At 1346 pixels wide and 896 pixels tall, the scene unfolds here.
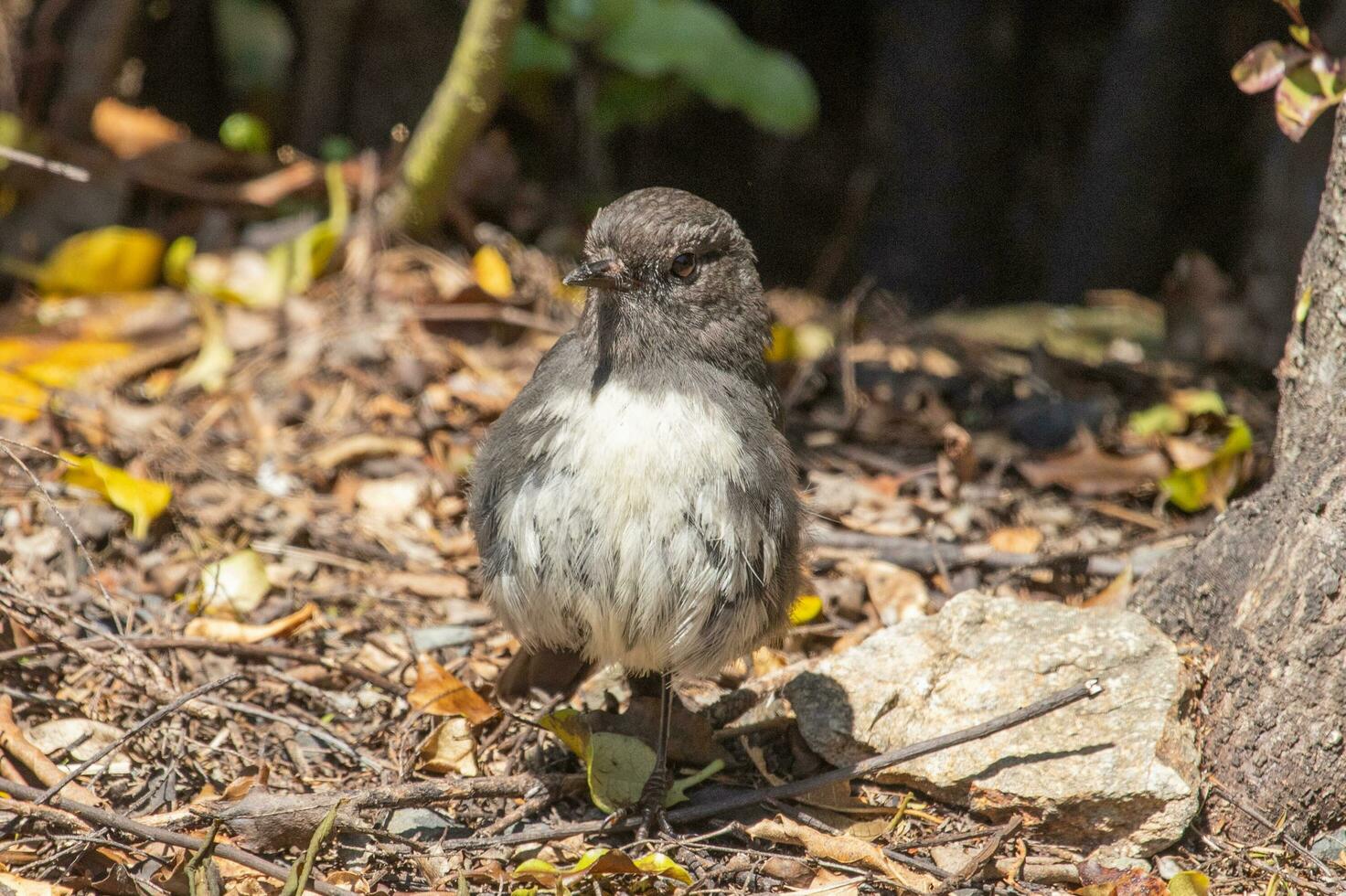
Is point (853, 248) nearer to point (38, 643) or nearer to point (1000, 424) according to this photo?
point (1000, 424)

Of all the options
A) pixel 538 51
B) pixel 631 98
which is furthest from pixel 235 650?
pixel 631 98

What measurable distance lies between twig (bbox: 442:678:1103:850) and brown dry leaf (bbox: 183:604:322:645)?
3.07 ft

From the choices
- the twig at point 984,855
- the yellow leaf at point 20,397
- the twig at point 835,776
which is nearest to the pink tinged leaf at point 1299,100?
the twig at point 835,776

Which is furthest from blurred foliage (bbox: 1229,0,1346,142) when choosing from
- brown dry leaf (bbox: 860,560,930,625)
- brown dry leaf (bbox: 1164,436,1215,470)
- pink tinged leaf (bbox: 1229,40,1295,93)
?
brown dry leaf (bbox: 860,560,930,625)

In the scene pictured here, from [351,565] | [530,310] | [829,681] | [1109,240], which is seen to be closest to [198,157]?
[530,310]

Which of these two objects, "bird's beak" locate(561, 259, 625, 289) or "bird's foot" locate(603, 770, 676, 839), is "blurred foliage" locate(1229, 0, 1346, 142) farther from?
"bird's foot" locate(603, 770, 676, 839)

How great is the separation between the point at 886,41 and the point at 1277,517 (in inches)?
179

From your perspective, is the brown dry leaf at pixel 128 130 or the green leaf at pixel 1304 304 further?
the brown dry leaf at pixel 128 130

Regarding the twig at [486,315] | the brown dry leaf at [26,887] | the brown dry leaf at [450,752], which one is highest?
the twig at [486,315]

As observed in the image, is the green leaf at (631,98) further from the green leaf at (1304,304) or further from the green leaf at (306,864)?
the green leaf at (306,864)

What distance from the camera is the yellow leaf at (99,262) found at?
544 cm

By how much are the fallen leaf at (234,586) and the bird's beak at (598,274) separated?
1.44 metres

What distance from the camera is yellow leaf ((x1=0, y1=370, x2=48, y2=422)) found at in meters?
4.36

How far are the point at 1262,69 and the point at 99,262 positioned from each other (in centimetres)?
433
